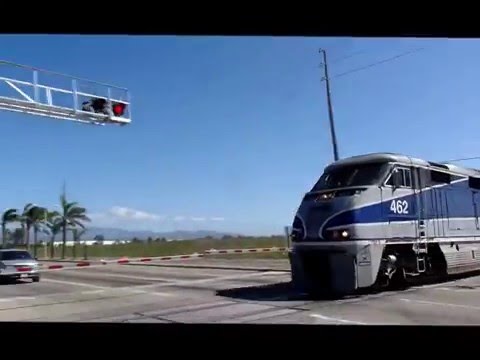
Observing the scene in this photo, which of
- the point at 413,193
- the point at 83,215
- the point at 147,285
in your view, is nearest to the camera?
the point at 413,193

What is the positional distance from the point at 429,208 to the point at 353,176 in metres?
2.73

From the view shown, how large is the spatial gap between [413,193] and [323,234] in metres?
3.04

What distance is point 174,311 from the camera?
10.1m

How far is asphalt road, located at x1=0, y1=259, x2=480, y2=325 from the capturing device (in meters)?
8.94

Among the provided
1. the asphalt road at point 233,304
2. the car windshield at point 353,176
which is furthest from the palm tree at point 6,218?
the car windshield at point 353,176

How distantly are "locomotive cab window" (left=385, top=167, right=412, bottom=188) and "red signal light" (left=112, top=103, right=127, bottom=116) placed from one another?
25.4 ft

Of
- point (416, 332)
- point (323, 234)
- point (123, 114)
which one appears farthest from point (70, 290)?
point (416, 332)

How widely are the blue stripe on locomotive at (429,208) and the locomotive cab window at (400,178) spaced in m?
0.31

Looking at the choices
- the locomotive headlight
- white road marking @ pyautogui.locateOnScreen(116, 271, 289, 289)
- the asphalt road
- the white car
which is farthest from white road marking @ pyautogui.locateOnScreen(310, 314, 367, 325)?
the white car

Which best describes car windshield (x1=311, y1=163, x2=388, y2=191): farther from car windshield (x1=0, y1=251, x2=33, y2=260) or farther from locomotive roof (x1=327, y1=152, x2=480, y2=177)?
car windshield (x1=0, y1=251, x2=33, y2=260)

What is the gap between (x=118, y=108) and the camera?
46.1 ft

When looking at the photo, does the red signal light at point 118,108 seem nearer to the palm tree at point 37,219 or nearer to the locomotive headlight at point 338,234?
the locomotive headlight at point 338,234
